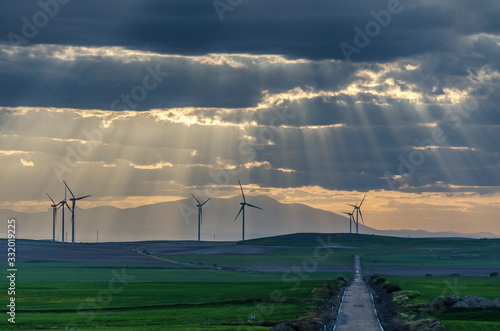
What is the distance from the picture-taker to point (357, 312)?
10019 cm

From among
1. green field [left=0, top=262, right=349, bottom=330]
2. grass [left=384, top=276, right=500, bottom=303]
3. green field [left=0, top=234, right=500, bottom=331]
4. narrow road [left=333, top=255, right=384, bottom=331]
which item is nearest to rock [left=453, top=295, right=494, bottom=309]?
green field [left=0, top=234, right=500, bottom=331]

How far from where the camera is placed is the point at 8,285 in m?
157

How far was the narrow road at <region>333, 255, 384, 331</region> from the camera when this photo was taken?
8475 cm

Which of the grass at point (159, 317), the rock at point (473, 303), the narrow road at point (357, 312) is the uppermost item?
the rock at point (473, 303)

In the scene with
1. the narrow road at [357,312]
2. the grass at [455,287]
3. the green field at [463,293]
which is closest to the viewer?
the narrow road at [357,312]

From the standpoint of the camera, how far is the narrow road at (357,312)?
278ft

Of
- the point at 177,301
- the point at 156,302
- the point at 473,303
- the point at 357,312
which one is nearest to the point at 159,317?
the point at 156,302

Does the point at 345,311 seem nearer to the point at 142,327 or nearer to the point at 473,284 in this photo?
the point at 142,327

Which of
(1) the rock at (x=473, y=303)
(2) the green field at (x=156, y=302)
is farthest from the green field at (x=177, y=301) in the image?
(1) the rock at (x=473, y=303)

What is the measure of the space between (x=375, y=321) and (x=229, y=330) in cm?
1773

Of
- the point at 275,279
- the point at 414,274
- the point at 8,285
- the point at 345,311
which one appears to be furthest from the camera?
the point at 414,274

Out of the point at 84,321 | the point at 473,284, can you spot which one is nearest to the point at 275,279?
the point at 473,284

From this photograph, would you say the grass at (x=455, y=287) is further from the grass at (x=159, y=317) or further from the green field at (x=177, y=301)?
the grass at (x=159, y=317)

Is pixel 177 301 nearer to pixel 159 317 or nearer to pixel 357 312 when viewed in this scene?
pixel 159 317
